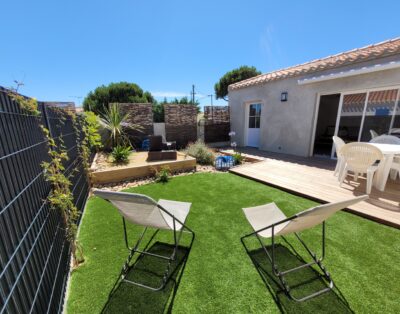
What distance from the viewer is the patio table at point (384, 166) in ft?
12.5

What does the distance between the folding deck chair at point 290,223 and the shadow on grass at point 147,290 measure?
1097 mm

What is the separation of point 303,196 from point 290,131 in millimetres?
4707

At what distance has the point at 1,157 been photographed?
125 centimetres

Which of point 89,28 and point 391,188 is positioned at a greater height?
point 89,28

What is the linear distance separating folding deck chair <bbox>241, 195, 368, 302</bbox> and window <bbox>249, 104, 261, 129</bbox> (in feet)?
25.6

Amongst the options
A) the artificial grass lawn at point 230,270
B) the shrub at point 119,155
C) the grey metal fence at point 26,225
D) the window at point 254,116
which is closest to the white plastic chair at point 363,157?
the artificial grass lawn at point 230,270

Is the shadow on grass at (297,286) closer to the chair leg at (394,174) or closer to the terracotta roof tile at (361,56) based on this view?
the chair leg at (394,174)

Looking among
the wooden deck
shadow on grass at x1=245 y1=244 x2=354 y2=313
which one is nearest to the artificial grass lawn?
shadow on grass at x1=245 y1=244 x2=354 y2=313

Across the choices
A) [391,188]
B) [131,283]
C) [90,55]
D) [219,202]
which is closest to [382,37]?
[391,188]

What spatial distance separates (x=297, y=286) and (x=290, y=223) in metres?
0.83

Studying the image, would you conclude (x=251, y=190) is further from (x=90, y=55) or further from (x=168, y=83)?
(x=168, y=83)

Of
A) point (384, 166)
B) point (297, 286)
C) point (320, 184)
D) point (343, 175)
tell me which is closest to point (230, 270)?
point (297, 286)

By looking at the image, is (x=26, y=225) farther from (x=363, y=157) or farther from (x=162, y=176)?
(x=363, y=157)

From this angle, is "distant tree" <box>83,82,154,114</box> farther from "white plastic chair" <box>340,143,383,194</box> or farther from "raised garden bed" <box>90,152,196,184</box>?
"white plastic chair" <box>340,143,383,194</box>
